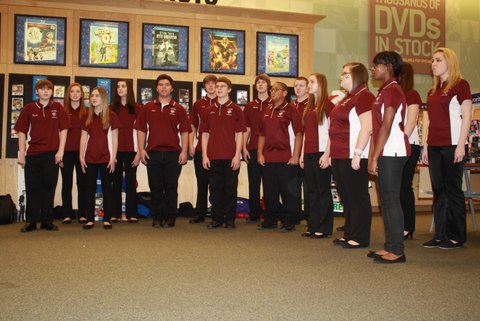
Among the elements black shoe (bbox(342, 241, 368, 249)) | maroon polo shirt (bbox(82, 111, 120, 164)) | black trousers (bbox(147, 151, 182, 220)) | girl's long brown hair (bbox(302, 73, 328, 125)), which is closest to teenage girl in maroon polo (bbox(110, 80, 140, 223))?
maroon polo shirt (bbox(82, 111, 120, 164))

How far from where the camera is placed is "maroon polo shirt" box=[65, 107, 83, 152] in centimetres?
576

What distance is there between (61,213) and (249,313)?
4515 millimetres

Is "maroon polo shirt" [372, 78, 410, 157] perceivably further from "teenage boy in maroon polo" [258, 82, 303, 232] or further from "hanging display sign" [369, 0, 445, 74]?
"hanging display sign" [369, 0, 445, 74]

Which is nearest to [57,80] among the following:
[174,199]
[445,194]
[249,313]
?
[174,199]

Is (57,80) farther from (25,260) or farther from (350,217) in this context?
(350,217)

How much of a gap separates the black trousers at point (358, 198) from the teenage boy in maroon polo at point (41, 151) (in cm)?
268

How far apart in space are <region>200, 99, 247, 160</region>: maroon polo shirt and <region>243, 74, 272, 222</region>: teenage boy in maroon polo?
38cm

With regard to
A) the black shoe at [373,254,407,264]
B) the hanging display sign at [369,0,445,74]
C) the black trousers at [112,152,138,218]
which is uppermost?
the hanging display sign at [369,0,445,74]

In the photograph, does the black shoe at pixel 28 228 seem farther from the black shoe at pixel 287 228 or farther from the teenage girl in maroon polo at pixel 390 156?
the teenage girl in maroon polo at pixel 390 156

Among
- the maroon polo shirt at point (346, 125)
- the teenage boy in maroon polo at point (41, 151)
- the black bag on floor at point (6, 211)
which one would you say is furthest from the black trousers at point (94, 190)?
the maroon polo shirt at point (346, 125)

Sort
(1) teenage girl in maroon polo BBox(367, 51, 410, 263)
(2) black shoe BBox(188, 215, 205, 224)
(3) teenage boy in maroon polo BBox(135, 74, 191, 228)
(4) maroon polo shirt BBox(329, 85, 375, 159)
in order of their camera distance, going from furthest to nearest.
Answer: (2) black shoe BBox(188, 215, 205, 224) < (3) teenage boy in maroon polo BBox(135, 74, 191, 228) < (4) maroon polo shirt BBox(329, 85, 375, 159) < (1) teenage girl in maroon polo BBox(367, 51, 410, 263)

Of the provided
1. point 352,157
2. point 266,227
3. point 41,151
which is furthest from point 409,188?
point 41,151

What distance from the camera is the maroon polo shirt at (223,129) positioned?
16.8 ft

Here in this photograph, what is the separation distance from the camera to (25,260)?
10.5 ft
